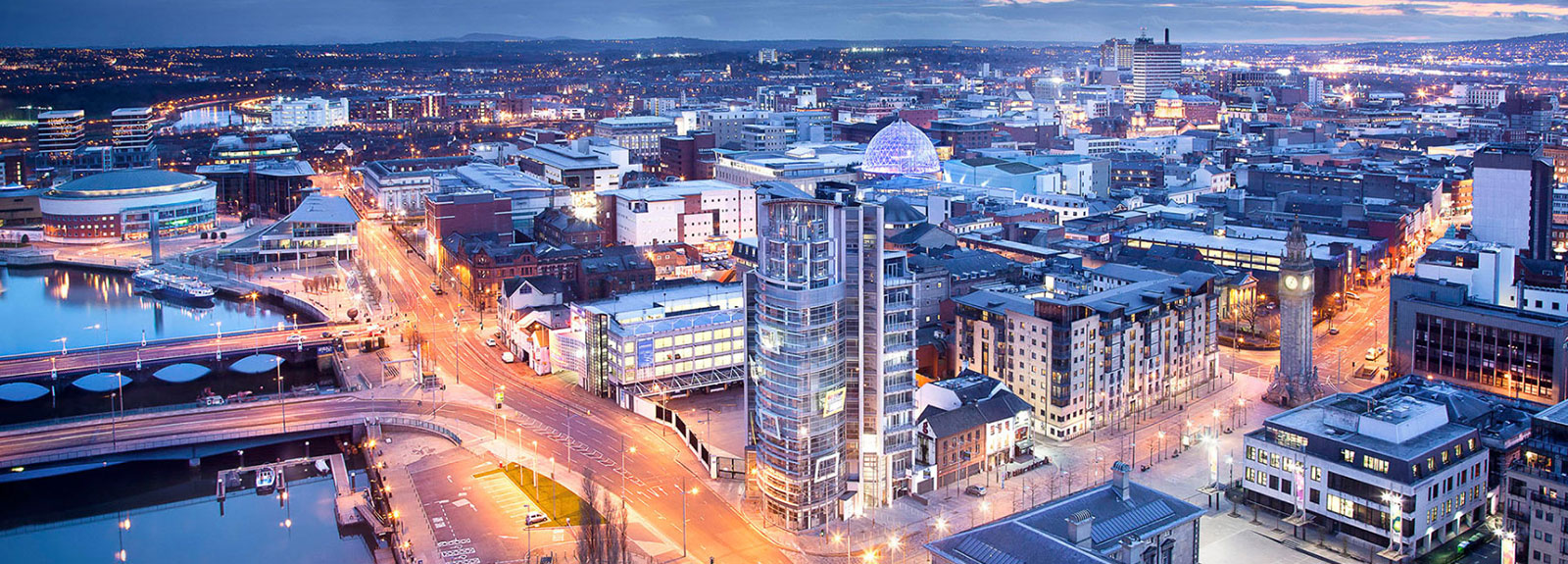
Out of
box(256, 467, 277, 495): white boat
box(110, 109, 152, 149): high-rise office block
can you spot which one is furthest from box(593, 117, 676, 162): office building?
box(256, 467, 277, 495): white boat

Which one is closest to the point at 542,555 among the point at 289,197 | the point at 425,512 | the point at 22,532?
the point at 425,512

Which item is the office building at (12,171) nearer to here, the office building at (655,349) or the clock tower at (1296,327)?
the office building at (655,349)

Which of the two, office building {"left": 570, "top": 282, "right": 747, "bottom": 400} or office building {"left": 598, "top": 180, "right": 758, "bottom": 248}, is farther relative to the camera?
office building {"left": 598, "top": 180, "right": 758, "bottom": 248}

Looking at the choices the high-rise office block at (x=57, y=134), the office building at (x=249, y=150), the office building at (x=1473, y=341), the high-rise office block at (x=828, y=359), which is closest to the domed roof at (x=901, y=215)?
the office building at (x=1473, y=341)

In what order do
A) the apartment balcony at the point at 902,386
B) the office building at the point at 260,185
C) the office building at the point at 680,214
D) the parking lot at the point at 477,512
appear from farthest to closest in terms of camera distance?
the office building at the point at 260,185 < the office building at the point at 680,214 < the apartment balcony at the point at 902,386 < the parking lot at the point at 477,512

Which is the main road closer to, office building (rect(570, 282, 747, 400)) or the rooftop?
office building (rect(570, 282, 747, 400))
